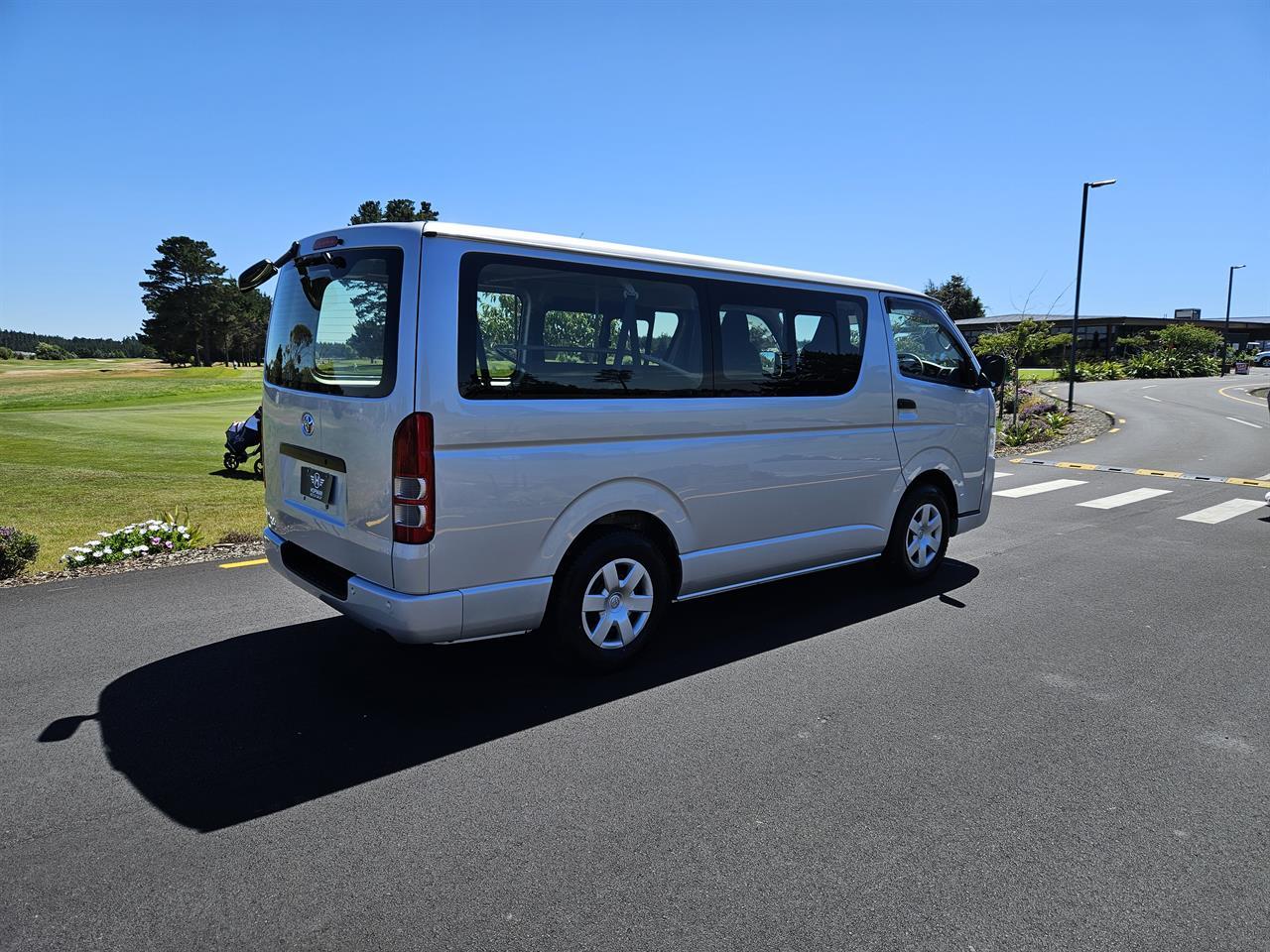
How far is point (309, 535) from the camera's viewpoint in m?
4.28

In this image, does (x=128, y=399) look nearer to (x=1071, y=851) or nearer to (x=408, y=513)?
(x=408, y=513)

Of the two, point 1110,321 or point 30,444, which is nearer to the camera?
point 30,444

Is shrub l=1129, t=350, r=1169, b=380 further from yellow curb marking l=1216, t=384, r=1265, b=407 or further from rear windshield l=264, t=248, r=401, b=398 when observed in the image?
A: rear windshield l=264, t=248, r=401, b=398

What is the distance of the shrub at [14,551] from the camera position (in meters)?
6.27

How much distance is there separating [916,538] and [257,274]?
4786mm

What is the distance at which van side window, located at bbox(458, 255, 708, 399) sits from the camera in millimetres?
3816

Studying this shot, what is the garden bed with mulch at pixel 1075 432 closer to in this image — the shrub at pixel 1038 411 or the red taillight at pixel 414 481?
the shrub at pixel 1038 411

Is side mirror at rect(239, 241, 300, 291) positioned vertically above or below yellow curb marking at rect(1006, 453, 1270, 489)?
above

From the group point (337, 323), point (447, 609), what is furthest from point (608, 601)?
point (337, 323)

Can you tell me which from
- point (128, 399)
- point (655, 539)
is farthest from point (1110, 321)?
point (655, 539)

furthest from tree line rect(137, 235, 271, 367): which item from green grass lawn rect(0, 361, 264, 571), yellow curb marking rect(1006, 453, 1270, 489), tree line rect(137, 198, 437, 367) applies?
yellow curb marking rect(1006, 453, 1270, 489)

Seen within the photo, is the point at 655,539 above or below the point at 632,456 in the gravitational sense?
below

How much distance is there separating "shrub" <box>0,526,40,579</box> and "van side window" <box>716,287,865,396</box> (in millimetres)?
5537

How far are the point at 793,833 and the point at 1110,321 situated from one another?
72112 millimetres
